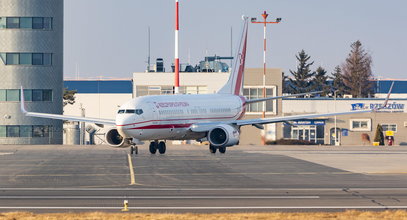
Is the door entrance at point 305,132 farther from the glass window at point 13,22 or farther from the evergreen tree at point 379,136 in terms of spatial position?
the glass window at point 13,22

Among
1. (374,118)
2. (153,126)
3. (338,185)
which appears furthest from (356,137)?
(338,185)

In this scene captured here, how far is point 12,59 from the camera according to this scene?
3799 inches

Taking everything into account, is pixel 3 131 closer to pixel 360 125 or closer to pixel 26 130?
pixel 26 130

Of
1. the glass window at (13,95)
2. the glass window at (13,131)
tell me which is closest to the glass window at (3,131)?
the glass window at (13,131)

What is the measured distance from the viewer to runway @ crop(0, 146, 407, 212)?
1303 inches

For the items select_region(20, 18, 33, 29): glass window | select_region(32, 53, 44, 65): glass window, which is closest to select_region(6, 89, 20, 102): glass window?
select_region(32, 53, 44, 65): glass window

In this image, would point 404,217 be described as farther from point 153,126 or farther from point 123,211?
point 153,126

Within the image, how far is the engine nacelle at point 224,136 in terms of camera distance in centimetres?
6525

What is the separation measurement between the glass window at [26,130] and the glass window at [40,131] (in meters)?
0.48

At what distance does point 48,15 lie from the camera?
320 feet

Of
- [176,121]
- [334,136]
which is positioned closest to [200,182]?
[176,121]

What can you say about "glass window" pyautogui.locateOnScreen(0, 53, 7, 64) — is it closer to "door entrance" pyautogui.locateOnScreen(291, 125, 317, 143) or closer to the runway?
the runway

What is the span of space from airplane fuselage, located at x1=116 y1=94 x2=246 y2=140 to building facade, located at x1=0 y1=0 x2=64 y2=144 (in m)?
29.5

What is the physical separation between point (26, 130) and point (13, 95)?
14.0ft
